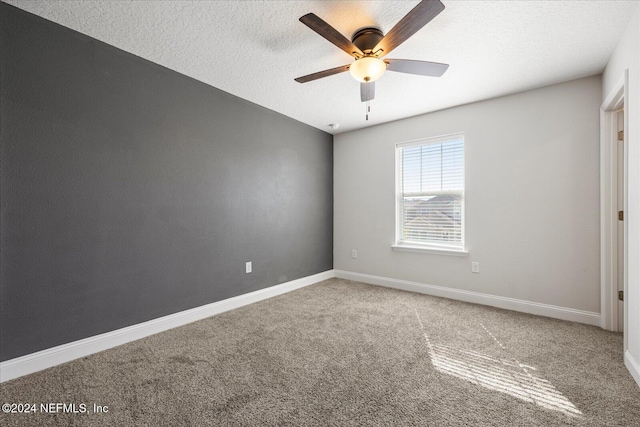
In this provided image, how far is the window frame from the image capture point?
3512 mm

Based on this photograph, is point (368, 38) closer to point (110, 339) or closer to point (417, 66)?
point (417, 66)

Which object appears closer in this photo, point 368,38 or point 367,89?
point 368,38

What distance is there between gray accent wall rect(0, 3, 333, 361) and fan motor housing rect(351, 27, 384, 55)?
1761mm

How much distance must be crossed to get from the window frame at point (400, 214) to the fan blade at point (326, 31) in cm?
213

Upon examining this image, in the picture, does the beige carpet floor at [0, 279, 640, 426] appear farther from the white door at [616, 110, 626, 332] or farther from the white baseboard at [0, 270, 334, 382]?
the white door at [616, 110, 626, 332]

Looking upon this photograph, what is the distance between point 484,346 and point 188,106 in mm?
3492

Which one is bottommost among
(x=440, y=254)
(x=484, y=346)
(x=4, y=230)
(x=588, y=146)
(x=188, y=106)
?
(x=484, y=346)

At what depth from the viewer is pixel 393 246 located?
4086 millimetres

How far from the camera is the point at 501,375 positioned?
1872 mm

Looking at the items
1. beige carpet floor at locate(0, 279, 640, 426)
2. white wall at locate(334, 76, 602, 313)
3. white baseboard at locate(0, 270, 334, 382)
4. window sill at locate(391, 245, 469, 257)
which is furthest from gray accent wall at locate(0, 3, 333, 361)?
white wall at locate(334, 76, 602, 313)

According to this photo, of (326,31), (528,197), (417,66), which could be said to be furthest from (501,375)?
(326,31)

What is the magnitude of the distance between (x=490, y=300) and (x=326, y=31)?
3.28m

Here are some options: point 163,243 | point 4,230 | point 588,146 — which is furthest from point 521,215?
point 4,230

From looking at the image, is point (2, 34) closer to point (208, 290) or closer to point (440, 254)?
point (208, 290)
